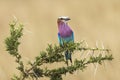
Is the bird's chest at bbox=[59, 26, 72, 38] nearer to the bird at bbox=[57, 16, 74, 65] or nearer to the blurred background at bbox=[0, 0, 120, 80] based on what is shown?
the bird at bbox=[57, 16, 74, 65]

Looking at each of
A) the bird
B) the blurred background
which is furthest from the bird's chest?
the blurred background

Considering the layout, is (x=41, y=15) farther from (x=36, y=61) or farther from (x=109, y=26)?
(x=36, y=61)

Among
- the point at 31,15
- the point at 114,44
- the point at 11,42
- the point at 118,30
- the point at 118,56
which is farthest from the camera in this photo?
the point at 31,15

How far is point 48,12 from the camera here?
4848 mm

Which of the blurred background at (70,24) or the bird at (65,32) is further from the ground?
the bird at (65,32)

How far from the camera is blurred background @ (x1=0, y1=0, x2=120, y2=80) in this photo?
3613mm

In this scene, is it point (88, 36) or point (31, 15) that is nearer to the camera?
point (88, 36)

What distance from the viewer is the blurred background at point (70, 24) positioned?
3613 millimetres

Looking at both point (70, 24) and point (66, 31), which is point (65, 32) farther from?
point (70, 24)

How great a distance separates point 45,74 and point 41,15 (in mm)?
3353

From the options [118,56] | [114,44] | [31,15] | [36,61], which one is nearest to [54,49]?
[36,61]

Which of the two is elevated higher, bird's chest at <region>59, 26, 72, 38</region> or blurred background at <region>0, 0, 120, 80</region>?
bird's chest at <region>59, 26, 72, 38</region>

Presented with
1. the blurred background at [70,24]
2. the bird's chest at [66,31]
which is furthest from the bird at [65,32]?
the blurred background at [70,24]

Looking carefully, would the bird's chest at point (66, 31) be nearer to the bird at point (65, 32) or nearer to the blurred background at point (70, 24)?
the bird at point (65, 32)
